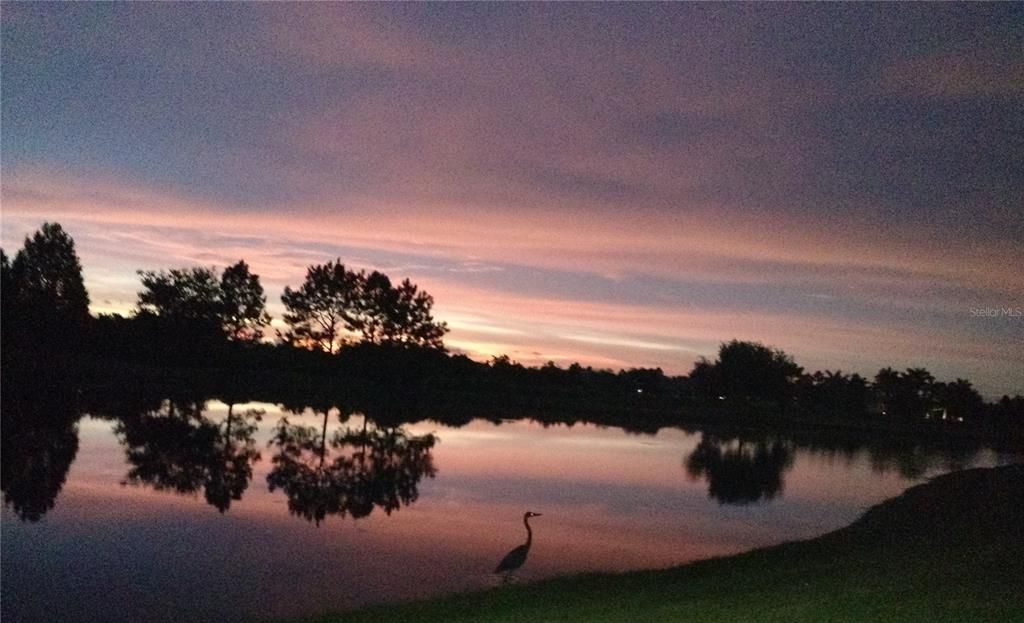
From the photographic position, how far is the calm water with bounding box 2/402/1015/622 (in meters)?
15.2

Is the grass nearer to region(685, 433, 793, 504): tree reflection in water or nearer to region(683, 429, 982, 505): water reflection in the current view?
region(685, 433, 793, 504): tree reflection in water

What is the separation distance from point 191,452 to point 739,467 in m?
21.7

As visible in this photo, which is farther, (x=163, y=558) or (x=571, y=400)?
(x=571, y=400)

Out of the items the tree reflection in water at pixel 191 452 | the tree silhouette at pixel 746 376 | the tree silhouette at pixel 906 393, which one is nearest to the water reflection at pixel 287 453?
the tree reflection in water at pixel 191 452

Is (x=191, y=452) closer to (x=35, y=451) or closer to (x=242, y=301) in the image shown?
(x=35, y=451)

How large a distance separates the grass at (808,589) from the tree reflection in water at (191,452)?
10.9m

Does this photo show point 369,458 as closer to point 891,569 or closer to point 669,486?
point 669,486

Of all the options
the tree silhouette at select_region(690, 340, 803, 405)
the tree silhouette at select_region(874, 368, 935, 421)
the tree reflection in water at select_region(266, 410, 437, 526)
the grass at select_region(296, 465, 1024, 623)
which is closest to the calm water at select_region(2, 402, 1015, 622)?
the tree reflection in water at select_region(266, 410, 437, 526)

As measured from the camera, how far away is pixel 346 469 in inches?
1188

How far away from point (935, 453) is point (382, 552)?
53.3 metres

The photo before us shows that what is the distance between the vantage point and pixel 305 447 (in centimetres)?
3562

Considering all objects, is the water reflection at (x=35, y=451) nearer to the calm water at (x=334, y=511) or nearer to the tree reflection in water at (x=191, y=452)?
the calm water at (x=334, y=511)

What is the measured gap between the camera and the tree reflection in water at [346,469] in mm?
23828

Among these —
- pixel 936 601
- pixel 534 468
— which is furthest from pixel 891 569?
pixel 534 468
